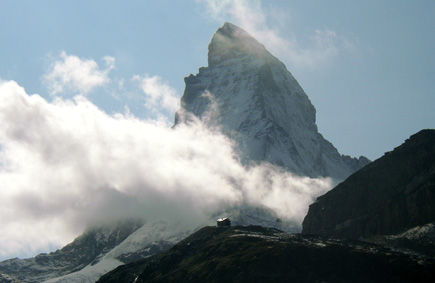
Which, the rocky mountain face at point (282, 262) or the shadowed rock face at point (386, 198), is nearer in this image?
the rocky mountain face at point (282, 262)

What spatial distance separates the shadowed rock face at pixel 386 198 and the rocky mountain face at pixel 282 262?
66.3 ft

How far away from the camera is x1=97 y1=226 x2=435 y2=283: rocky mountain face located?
11250 centimetres

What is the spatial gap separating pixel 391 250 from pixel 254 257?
3060 cm

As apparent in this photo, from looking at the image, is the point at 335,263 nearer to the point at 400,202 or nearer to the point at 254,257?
the point at 254,257

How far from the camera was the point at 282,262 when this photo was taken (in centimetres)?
12538

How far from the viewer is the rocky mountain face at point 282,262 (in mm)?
112500

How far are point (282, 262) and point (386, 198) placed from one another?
5322 cm

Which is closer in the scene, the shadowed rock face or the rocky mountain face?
the rocky mountain face

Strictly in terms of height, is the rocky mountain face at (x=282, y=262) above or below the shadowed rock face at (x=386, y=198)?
below

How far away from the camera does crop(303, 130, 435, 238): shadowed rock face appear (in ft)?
484

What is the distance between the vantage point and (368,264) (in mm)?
116125

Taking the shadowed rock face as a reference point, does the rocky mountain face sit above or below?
below

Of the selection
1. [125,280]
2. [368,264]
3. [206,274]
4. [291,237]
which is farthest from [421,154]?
[125,280]

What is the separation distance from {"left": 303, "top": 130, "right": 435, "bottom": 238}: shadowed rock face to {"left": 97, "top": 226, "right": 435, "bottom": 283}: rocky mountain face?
66.3ft
